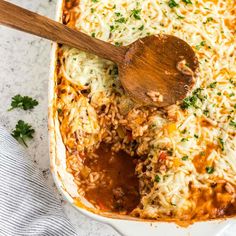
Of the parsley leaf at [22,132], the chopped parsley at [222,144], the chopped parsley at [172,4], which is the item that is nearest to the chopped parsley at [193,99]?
the chopped parsley at [222,144]

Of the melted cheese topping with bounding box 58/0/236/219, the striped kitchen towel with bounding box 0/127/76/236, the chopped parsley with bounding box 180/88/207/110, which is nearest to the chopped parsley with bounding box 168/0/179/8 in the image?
the melted cheese topping with bounding box 58/0/236/219

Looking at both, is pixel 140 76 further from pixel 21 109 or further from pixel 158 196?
pixel 21 109

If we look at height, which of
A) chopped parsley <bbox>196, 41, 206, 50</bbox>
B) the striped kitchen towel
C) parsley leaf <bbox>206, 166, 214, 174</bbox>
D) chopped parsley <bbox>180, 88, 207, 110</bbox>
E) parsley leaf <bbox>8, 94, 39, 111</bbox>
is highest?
chopped parsley <bbox>196, 41, 206, 50</bbox>

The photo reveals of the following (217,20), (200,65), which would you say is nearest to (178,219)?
(200,65)

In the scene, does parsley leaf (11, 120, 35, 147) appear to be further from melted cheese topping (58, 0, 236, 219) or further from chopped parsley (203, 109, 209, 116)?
chopped parsley (203, 109, 209, 116)

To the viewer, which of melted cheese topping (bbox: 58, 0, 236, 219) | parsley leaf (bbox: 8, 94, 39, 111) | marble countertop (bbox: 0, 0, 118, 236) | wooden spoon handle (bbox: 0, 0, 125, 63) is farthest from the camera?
parsley leaf (bbox: 8, 94, 39, 111)
